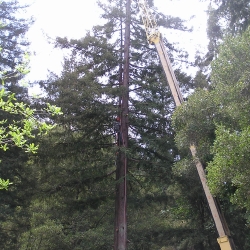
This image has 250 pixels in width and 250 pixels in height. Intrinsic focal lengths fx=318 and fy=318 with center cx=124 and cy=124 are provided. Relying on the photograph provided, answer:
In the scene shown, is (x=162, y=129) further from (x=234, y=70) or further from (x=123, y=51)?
(x=234, y=70)

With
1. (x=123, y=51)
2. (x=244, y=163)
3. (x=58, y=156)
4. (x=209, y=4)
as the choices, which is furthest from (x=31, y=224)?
(x=209, y=4)

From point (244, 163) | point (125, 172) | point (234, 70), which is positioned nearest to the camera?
point (244, 163)

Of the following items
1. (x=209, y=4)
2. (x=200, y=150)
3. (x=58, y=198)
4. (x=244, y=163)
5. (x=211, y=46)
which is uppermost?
(x=211, y=46)

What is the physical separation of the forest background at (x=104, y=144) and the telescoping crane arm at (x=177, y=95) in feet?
1.69

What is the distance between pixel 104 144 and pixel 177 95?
3838mm

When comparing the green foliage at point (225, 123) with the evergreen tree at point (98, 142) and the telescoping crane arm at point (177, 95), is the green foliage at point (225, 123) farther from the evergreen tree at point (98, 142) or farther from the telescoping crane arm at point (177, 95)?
the evergreen tree at point (98, 142)

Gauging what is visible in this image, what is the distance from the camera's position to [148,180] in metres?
12.6

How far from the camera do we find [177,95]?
34.1 feet

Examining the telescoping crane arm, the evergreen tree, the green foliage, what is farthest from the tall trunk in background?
the green foliage

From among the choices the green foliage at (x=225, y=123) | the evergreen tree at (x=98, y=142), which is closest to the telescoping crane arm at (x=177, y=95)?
the green foliage at (x=225, y=123)

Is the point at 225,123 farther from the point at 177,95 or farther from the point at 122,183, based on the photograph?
the point at 122,183

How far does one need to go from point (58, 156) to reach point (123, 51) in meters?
5.59

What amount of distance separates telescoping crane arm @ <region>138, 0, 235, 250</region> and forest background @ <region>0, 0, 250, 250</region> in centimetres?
51

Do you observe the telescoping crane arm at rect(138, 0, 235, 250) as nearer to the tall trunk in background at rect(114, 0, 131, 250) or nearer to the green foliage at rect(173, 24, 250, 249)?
the green foliage at rect(173, 24, 250, 249)
